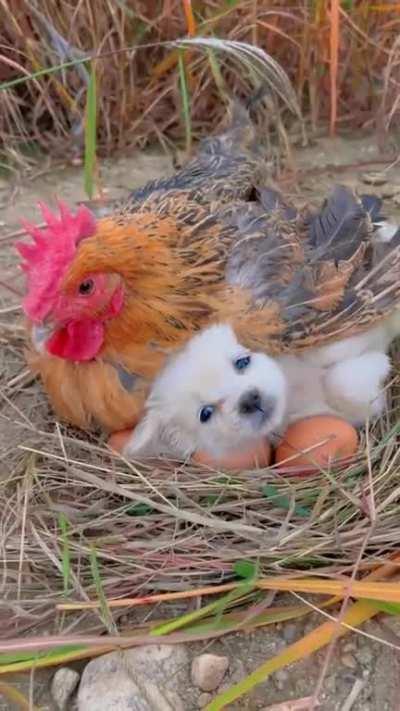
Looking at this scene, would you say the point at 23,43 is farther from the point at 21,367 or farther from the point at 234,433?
the point at 234,433

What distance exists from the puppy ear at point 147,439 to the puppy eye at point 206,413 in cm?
10

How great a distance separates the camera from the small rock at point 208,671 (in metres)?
2.07

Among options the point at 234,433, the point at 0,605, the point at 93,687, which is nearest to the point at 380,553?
the point at 234,433

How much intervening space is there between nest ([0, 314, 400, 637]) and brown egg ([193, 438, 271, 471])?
3cm

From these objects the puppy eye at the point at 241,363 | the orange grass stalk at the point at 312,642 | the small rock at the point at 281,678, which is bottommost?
the small rock at the point at 281,678

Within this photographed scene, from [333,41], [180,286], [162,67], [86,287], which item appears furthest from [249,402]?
[162,67]

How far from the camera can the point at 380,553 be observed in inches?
90.0

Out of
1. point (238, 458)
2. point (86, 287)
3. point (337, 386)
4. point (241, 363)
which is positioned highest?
point (86, 287)

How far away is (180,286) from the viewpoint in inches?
96.9

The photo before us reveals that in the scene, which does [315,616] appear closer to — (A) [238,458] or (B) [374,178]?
(A) [238,458]

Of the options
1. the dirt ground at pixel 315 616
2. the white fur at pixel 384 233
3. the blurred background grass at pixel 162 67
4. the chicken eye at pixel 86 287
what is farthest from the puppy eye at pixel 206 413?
the blurred background grass at pixel 162 67

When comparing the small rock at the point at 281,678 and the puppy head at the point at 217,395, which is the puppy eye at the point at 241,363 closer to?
the puppy head at the point at 217,395

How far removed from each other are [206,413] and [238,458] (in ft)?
0.52

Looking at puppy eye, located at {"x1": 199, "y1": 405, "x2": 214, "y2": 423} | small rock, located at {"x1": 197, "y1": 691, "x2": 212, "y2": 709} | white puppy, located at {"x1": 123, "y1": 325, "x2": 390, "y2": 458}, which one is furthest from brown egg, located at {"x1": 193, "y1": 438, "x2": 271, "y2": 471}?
small rock, located at {"x1": 197, "y1": 691, "x2": 212, "y2": 709}
